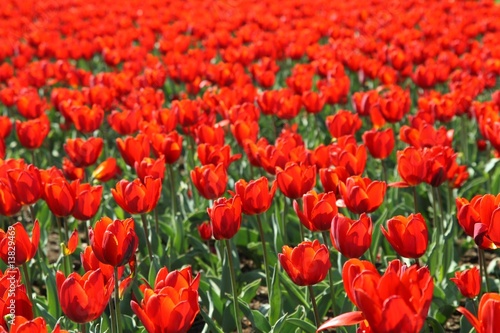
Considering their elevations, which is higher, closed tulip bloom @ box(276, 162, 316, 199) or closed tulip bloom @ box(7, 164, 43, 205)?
closed tulip bloom @ box(7, 164, 43, 205)

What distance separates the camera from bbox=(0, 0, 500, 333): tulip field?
240cm

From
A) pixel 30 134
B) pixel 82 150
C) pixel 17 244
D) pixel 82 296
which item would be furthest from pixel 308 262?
pixel 30 134

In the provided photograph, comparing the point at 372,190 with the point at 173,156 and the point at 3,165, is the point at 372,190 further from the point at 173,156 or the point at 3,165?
the point at 3,165

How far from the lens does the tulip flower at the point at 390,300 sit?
180cm

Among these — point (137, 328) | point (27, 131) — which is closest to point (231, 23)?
point (27, 131)

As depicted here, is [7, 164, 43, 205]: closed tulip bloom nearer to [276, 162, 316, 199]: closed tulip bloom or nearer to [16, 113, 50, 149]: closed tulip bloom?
[276, 162, 316, 199]: closed tulip bloom

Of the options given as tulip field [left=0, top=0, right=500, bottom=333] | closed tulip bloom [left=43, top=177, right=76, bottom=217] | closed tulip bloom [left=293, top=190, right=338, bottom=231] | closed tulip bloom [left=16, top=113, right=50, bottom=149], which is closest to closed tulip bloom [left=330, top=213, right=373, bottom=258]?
tulip field [left=0, top=0, right=500, bottom=333]

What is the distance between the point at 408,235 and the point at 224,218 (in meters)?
0.66

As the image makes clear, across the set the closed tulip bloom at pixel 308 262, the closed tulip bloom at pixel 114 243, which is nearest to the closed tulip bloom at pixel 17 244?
the closed tulip bloom at pixel 114 243

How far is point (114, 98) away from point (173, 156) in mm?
2048

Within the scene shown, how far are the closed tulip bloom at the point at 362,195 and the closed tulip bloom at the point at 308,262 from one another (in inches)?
20.7

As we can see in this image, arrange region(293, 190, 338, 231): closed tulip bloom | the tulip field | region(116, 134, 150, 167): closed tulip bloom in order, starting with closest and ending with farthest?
the tulip field → region(293, 190, 338, 231): closed tulip bloom → region(116, 134, 150, 167): closed tulip bloom

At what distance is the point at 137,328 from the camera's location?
3.25 meters

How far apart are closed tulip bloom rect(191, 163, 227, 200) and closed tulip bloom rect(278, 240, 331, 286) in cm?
90
